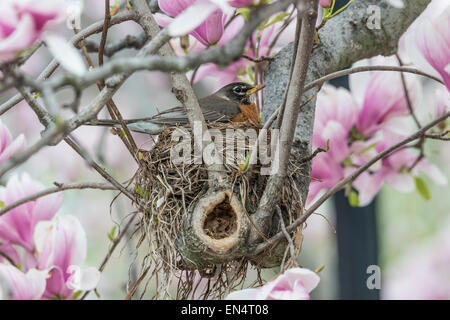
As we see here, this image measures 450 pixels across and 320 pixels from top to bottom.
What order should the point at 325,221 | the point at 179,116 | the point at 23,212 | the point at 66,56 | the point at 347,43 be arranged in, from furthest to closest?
the point at 325,221, the point at 179,116, the point at 347,43, the point at 23,212, the point at 66,56

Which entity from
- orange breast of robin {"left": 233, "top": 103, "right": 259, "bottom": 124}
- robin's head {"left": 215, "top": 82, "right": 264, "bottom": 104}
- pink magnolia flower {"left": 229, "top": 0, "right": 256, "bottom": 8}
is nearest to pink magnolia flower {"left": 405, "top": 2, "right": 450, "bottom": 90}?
pink magnolia flower {"left": 229, "top": 0, "right": 256, "bottom": 8}

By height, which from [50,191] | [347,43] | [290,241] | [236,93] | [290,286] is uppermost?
[236,93]

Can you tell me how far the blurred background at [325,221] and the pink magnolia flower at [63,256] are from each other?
4.34 ft

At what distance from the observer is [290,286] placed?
42.4 inches

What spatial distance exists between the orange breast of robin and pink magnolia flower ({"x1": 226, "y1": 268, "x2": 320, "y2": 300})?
1.33m

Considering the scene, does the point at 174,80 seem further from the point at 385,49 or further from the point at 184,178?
the point at 385,49

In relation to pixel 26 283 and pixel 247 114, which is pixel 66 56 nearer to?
pixel 26 283

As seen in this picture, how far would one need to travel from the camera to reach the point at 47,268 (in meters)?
1.30

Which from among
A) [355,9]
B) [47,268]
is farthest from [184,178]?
[355,9]

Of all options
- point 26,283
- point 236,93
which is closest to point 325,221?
point 236,93

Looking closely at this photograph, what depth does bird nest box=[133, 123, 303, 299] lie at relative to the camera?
1428mm

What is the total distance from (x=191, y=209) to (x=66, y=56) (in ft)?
2.16

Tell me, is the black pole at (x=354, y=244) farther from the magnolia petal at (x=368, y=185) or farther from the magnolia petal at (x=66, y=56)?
the magnolia petal at (x=66, y=56)
